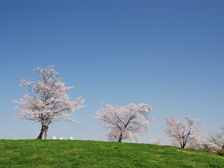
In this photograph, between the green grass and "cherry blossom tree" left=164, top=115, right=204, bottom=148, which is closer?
the green grass

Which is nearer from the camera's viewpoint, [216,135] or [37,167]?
[37,167]

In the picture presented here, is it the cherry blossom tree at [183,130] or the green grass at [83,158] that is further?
the cherry blossom tree at [183,130]

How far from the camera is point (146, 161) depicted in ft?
47.4

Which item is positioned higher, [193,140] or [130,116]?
[130,116]

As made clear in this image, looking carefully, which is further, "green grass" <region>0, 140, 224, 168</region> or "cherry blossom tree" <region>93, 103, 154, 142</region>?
"cherry blossom tree" <region>93, 103, 154, 142</region>

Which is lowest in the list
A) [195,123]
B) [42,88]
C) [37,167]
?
[37,167]

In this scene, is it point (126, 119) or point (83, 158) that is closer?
point (83, 158)

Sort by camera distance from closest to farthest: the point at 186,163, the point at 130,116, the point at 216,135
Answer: the point at 186,163
the point at 130,116
the point at 216,135

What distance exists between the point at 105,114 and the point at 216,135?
33.5 metres

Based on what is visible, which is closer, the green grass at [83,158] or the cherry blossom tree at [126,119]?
the green grass at [83,158]

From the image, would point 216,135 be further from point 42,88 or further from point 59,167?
point 59,167

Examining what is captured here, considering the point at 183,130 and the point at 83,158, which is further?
the point at 183,130

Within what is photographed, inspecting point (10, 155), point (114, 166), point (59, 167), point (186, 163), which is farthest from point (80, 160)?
point (186, 163)

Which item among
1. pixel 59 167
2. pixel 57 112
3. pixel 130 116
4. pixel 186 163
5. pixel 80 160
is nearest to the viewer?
pixel 59 167
